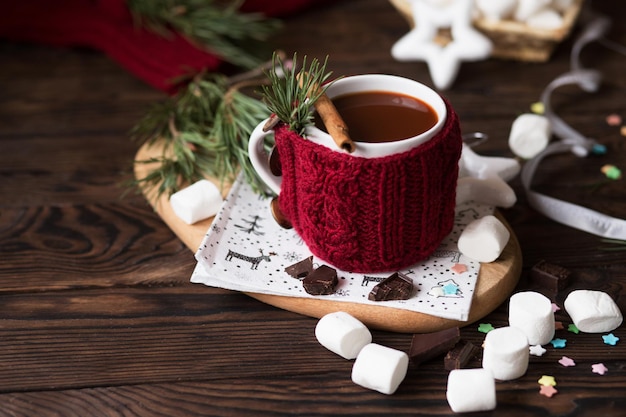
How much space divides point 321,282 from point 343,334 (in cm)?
8

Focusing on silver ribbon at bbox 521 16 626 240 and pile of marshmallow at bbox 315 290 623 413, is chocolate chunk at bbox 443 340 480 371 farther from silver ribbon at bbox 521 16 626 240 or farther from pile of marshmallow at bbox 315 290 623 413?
silver ribbon at bbox 521 16 626 240

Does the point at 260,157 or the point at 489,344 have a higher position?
the point at 260,157

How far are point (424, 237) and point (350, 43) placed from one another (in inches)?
28.7

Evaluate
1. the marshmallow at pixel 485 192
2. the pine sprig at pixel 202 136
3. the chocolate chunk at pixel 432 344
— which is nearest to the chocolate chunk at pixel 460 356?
the chocolate chunk at pixel 432 344

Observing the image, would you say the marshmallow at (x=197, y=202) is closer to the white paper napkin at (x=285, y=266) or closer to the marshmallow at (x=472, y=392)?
the white paper napkin at (x=285, y=266)

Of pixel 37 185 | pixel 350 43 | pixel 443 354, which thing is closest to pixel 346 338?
pixel 443 354

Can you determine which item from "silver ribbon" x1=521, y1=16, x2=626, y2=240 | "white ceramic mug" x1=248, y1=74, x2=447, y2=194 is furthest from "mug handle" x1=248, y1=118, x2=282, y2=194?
"silver ribbon" x1=521, y1=16, x2=626, y2=240

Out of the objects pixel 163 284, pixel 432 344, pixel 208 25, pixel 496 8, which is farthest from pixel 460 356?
pixel 208 25

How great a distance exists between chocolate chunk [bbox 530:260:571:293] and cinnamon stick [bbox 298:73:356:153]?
0.30 meters

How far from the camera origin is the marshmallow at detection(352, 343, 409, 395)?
82 cm

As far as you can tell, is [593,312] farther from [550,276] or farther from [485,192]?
[485,192]

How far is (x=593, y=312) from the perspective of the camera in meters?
0.89

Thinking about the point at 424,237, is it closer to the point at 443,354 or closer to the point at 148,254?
the point at 443,354

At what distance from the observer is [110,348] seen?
91cm
